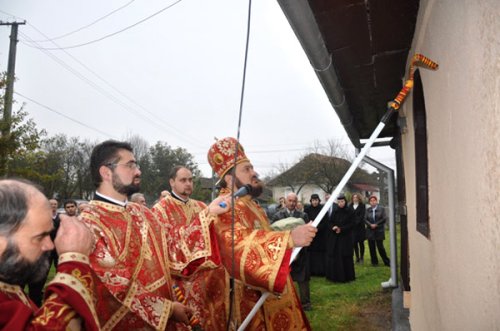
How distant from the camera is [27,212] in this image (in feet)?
4.97

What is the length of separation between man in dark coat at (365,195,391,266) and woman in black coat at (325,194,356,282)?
2.03m

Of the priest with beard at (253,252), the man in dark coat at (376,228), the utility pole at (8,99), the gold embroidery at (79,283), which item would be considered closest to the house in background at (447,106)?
the priest with beard at (253,252)

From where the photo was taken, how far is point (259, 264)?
2902 mm

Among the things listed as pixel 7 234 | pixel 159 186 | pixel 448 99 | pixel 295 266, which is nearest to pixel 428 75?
pixel 448 99

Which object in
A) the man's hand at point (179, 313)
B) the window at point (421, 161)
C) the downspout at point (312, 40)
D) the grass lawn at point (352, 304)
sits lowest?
the grass lawn at point (352, 304)

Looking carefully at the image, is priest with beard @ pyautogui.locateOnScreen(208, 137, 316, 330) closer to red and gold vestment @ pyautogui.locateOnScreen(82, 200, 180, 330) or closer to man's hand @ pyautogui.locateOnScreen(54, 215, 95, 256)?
red and gold vestment @ pyautogui.locateOnScreen(82, 200, 180, 330)

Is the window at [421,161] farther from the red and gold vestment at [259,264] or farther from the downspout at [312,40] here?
the red and gold vestment at [259,264]

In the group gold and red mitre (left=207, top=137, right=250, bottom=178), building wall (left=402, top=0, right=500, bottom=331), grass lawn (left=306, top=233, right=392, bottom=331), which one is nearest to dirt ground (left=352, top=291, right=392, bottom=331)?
grass lawn (left=306, top=233, right=392, bottom=331)

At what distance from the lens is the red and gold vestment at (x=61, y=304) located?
142 cm

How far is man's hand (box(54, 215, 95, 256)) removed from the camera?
169 cm

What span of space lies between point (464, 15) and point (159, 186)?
34.1 metres

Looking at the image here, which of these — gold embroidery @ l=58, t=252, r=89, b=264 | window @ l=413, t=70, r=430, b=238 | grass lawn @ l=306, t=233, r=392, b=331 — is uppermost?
window @ l=413, t=70, r=430, b=238

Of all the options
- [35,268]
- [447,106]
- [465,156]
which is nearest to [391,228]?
[447,106]

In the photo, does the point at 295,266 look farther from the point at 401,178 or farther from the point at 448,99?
the point at 448,99
